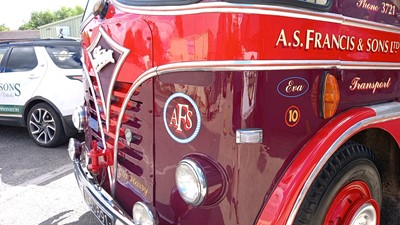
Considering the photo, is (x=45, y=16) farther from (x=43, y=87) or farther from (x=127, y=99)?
(x=127, y=99)

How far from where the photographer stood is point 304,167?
1.79 meters

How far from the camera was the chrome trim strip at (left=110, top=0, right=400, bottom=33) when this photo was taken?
5.35 ft

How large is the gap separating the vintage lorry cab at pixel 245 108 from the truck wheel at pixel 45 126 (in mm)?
3407

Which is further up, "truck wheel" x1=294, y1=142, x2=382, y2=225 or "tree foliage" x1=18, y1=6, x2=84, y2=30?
"tree foliage" x1=18, y1=6, x2=84, y2=30

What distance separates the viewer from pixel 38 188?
13.6ft

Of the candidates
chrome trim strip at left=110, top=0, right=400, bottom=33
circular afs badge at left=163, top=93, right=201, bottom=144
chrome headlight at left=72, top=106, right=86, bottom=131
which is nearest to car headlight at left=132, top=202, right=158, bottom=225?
circular afs badge at left=163, top=93, right=201, bottom=144

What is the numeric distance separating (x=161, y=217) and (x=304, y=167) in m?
0.83

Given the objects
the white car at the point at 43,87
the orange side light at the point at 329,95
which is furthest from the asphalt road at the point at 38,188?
the orange side light at the point at 329,95

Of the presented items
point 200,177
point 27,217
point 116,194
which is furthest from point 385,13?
point 27,217

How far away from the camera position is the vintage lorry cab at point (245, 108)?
66.4 inches

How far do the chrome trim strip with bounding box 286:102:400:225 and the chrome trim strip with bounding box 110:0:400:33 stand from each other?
0.51 metres

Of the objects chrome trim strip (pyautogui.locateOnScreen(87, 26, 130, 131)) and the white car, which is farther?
the white car

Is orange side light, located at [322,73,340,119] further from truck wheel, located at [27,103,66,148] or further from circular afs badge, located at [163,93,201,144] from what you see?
truck wheel, located at [27,103,66,148]

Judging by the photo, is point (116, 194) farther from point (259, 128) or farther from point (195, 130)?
point (259, 128)
